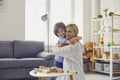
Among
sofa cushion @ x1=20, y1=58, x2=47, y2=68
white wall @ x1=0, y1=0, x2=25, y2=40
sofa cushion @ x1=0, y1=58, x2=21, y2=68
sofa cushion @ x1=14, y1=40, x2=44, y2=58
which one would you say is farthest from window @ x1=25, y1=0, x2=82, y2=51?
sofa cushion @ x1=0, y1=58, x2=21, y2=68

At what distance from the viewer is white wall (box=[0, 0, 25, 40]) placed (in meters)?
5.66

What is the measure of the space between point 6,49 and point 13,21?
33.6 inches

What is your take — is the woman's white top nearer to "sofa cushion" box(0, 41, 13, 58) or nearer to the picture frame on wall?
"sofa cushion" box(0, 41, 13, 58)

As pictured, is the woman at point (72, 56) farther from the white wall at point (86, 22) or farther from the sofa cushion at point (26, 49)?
the white wall at point (86, 22)

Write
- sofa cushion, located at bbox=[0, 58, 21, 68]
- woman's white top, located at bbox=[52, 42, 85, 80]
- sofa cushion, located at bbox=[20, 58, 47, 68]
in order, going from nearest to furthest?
woman's white top, located at bbox=[52, 42, 85, 80]
sofa cushion, located at bbox=[0, 58, 21, 68]
sofa cushion, located at bbox=[20, 58, 47, 68]

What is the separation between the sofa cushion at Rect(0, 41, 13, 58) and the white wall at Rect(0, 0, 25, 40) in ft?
1.31

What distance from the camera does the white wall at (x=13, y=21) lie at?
566 centimetres

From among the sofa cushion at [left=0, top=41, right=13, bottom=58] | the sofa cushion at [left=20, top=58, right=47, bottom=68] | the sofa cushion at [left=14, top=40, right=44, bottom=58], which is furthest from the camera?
the sofa cushion at [left=14, top=40, right=44, bottom=58]

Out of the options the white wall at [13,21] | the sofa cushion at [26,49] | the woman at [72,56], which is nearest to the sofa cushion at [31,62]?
the sofa cushion at [26,49]

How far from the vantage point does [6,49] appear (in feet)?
17.2

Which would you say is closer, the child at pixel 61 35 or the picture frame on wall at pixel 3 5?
the child at pixel 61 35

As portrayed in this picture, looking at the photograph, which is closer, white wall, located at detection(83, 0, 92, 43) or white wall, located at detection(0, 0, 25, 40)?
white wall, located at detection(0, 0, 25, 40)

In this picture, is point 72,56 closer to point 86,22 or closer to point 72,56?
point 72,56

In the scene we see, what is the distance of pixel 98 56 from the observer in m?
6.27
